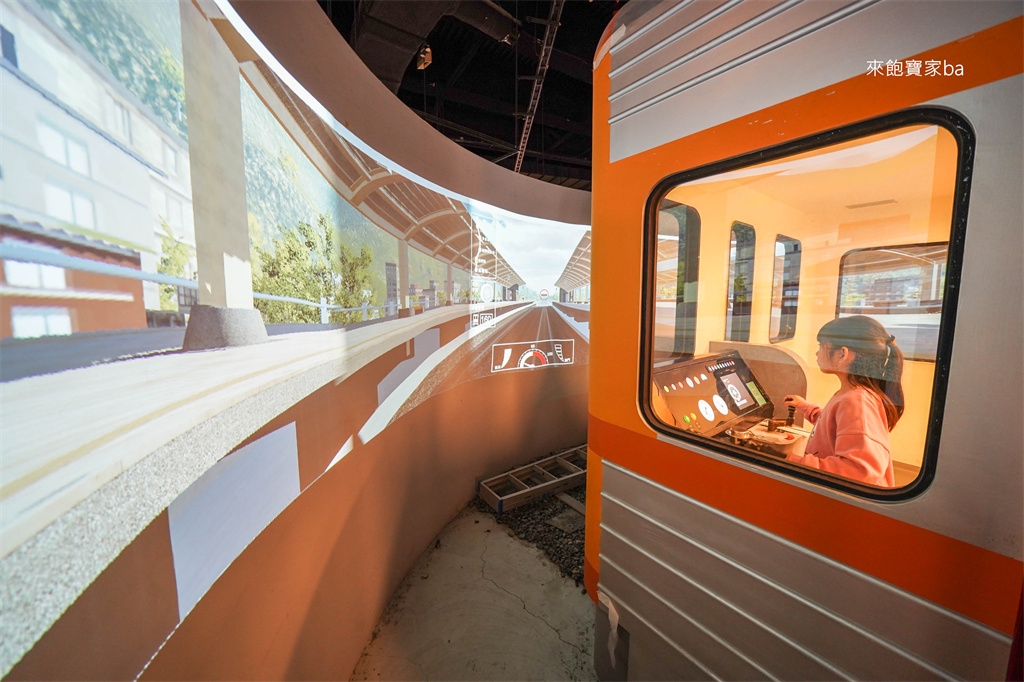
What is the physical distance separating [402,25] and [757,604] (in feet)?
11.9

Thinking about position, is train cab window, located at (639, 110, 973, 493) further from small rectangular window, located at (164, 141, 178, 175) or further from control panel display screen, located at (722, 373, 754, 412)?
small rectangular window, located at (164, 141, 178, 175)

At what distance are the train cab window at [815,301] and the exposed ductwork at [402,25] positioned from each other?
6.71 ft

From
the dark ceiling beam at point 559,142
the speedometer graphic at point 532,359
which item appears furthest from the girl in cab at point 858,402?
the dark ceiling beam at point 559,142

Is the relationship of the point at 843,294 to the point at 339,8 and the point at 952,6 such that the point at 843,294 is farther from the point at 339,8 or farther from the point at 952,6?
the point at 339,8

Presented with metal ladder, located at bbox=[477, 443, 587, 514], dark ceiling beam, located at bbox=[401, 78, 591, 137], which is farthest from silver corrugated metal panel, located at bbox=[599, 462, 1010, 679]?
dark ceiling beam, located at bbox=[401, 78, 591, 137]

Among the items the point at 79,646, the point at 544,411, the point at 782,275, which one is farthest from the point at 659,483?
the point at 544,411

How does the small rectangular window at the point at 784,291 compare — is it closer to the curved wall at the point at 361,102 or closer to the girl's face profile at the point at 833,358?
the girl's face profile at the point at 833,358

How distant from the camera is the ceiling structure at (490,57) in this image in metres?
2.46

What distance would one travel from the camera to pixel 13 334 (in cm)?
46

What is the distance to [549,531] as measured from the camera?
9.81 ft

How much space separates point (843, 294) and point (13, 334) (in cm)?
322

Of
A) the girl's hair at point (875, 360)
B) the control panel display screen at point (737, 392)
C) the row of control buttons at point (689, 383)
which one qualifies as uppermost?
the girl's hair at point (875, 360)

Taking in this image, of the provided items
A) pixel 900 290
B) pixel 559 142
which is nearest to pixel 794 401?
pixel 900 290

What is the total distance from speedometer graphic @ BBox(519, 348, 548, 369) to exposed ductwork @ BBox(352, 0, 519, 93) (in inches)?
104
